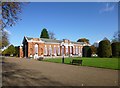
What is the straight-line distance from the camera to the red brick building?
263 ft

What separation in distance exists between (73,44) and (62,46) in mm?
7018

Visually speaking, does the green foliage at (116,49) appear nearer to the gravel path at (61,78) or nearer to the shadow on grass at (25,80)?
the gravel path at (61,78)

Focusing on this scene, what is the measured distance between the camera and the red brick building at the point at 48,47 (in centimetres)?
8025

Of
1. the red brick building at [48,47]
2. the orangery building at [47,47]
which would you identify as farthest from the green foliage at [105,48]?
the red brick building at [48,47]

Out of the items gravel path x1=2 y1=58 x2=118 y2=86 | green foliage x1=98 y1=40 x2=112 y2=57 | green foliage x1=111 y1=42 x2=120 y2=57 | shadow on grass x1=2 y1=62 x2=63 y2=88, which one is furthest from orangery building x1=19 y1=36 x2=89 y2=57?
shadow on grass x1=2 y1=62 x2=63 y2=88

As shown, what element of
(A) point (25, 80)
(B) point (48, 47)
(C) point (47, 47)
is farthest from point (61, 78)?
(B) point (48, 47)

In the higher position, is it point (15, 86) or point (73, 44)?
point (73, 44)

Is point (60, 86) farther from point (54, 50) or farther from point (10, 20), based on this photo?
point (54, 50)

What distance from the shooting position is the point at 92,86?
11.7m

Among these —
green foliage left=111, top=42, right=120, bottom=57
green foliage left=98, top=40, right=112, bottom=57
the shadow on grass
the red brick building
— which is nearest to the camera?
the shadow on grass

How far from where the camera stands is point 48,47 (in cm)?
8694

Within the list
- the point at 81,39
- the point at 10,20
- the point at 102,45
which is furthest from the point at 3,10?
the point at 81,39

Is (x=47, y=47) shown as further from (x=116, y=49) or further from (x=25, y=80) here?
(x=25, y=80)

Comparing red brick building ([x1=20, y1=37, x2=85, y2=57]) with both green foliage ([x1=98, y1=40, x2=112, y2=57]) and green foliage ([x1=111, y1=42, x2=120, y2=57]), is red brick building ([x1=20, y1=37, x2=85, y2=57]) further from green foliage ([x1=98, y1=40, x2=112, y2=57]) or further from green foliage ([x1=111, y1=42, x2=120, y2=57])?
green foliage ([x1=111, y1=42, x2=120, y2=57])
